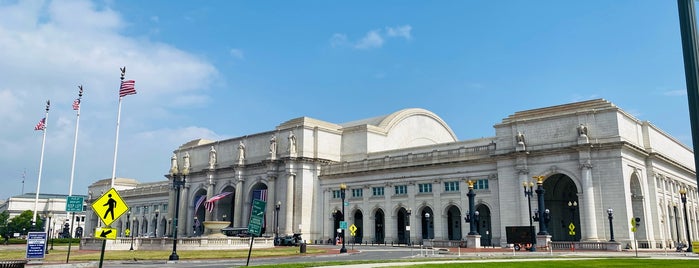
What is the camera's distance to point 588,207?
57656 mm

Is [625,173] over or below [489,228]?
over

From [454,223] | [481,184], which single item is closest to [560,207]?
[481,184]

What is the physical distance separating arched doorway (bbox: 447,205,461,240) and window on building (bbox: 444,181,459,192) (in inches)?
136

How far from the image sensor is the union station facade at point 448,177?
58688 millimetres

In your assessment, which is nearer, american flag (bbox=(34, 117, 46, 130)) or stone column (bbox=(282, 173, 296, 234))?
american flag (bbox=(34, 117, 46, 130))

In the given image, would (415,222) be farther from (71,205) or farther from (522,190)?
(71,205)

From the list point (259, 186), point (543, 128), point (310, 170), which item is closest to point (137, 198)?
point (259, 186)

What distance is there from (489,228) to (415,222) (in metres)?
9.36

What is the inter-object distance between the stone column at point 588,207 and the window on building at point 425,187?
19822mm

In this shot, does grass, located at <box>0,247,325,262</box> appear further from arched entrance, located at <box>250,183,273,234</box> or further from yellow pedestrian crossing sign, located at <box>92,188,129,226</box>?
arched entrance, located at <box>250,183,273,234</box>

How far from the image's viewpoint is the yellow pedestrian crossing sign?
1623 cm

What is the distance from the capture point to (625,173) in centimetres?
5741

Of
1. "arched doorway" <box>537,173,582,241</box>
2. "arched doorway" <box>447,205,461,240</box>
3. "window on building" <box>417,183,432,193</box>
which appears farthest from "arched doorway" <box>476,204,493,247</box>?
"arched doorway" <box>537,173,582,241</box>

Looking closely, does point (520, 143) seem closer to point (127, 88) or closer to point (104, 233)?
point (127, 88)
